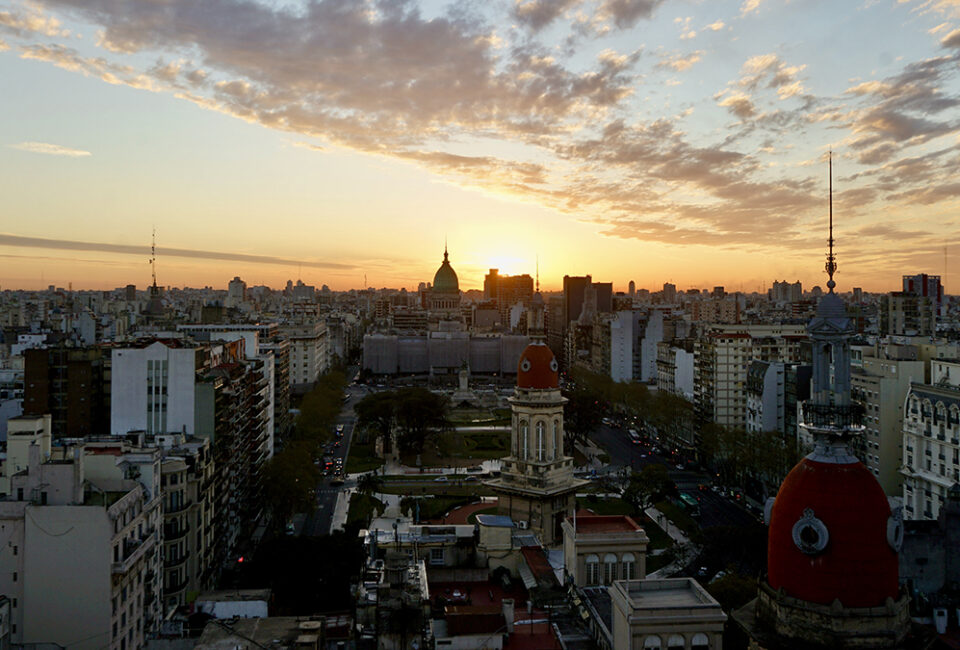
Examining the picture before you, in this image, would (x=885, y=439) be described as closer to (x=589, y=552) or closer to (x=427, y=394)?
(x=589, y=552)

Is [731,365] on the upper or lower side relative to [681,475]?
upper

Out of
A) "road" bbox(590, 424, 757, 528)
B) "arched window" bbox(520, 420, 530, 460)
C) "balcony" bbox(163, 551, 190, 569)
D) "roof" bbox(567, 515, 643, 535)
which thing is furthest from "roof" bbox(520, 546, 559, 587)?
"road" bbox(590, 424, 757, 528)

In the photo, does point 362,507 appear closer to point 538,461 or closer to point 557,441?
point 538,461

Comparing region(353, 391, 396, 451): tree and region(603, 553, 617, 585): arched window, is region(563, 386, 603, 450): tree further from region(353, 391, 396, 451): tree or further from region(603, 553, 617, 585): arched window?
region(603, 553, 617, 585): arched window

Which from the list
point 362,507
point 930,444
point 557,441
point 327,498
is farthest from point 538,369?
point 327,498

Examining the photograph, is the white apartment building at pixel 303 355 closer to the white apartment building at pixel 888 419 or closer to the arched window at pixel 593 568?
the white apartment building at pixel 888 419

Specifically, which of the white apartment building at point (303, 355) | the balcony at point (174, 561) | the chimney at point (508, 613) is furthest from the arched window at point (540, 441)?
the white apartment building at point (303, 355)

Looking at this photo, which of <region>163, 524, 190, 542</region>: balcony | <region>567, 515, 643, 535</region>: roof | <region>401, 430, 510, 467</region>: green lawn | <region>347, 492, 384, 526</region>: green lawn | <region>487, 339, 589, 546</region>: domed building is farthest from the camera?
<region>401, 430, 510, 467</region>: green lawn
